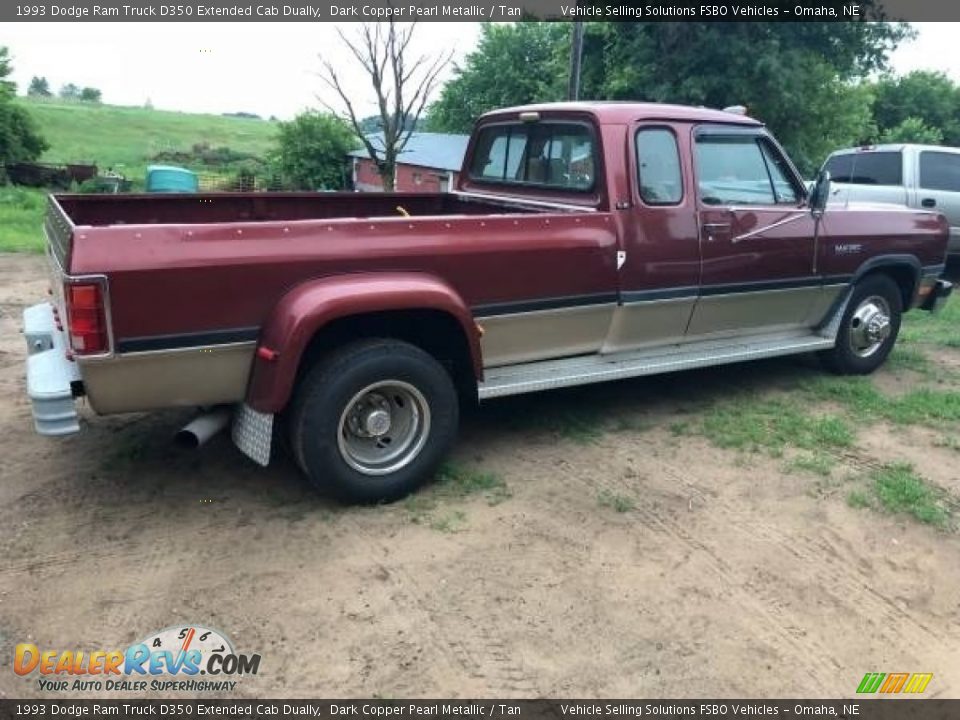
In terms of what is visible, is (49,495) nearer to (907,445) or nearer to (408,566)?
(408,566)

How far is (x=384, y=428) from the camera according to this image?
3859mm

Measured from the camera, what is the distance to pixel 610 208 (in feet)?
14.9

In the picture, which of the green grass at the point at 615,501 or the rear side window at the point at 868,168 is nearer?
the green grass at the point at 615,501

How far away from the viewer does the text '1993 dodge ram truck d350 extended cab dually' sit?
3.32 meters

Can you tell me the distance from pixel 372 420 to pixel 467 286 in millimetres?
814

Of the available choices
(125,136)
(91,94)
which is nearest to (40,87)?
(91,94)

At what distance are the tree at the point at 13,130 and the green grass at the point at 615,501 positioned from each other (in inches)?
1077

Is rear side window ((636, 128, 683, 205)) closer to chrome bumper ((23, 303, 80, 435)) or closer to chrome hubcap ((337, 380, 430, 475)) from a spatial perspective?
chrome hubcap ((337, 380, 430, 475))

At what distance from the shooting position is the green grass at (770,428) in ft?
15.5

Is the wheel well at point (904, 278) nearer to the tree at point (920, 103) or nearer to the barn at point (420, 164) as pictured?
the barn at point (420, 164)

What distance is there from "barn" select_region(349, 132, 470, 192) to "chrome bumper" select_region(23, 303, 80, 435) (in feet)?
68.9

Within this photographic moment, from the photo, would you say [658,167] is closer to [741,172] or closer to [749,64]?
[741,172]

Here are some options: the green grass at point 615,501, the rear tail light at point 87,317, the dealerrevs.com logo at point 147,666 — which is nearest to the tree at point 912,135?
the green grass at point 615,501

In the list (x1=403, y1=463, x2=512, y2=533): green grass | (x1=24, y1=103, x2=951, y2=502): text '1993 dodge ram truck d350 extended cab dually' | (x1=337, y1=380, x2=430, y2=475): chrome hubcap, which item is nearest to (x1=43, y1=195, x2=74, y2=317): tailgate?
(x1=24, y1=103, x2=951, y2=502): text '1993 dodge ram truck d350 extended cab dually'
